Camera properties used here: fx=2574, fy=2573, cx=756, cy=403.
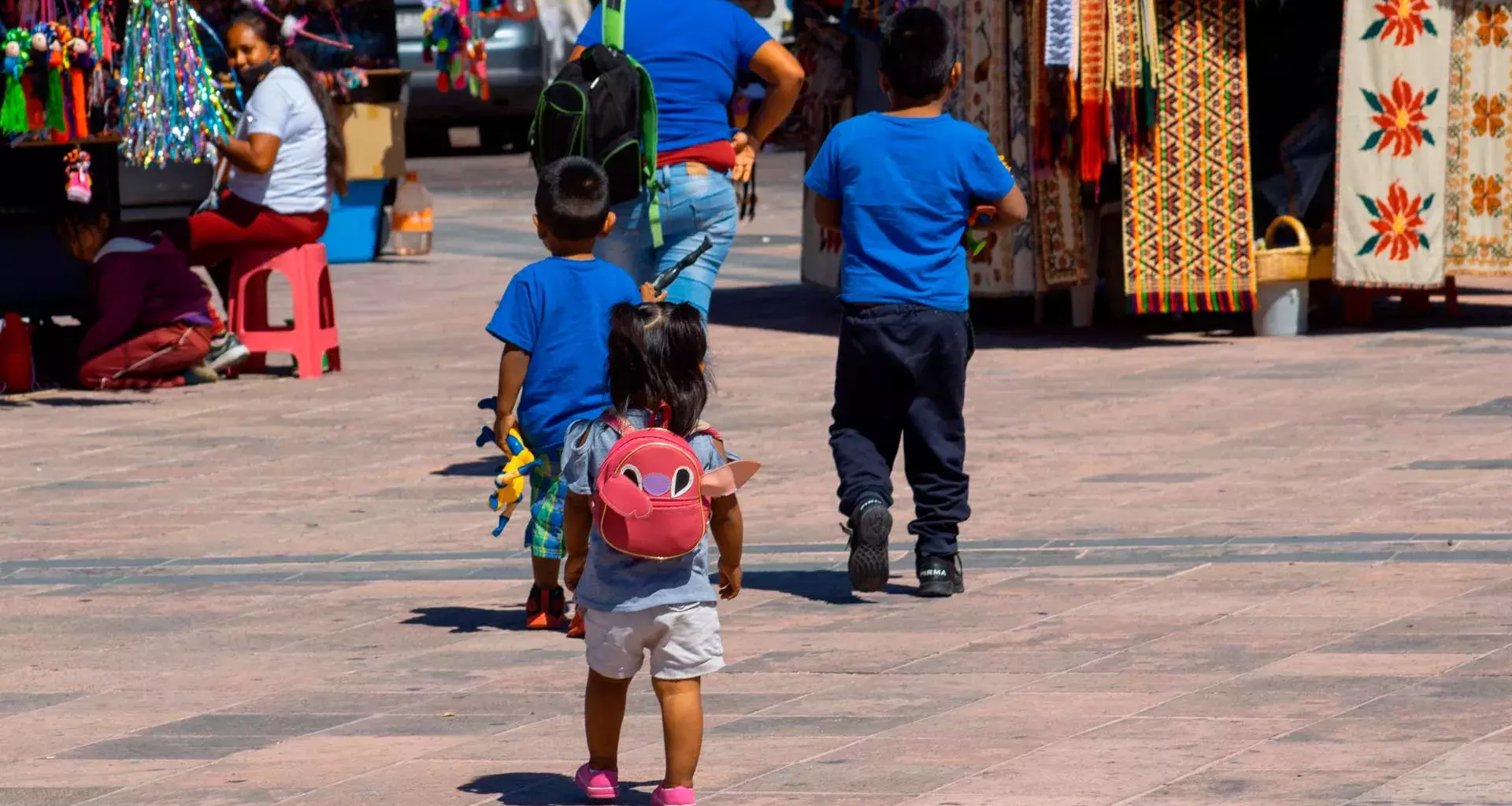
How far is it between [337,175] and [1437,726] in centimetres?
772

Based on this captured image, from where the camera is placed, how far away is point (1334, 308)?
45.4ft

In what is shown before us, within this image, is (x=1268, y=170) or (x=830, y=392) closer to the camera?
(x=830, y=392)

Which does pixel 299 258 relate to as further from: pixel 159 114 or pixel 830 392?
pixel 830 392

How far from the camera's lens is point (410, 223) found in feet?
58.7

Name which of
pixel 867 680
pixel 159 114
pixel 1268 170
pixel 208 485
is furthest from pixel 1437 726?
pixel 1268 170

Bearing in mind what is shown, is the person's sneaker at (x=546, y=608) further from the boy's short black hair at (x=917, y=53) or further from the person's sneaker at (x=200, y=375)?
the person's sneaker at (x=200, y=375)

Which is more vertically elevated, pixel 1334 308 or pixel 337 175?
pixel 337 175

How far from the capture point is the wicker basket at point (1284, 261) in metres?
12.5

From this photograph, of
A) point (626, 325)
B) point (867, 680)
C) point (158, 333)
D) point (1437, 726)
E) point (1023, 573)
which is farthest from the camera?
point (158, 333)

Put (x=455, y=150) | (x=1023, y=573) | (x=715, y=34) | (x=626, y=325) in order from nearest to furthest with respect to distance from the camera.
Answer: (x=626, y=325) < (x=1023, y=573) < (x=715, y=34) < (x=455, y=150)

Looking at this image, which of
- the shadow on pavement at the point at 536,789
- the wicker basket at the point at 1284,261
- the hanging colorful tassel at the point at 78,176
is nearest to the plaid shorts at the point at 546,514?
the shadow on pavement at the point at 536,789

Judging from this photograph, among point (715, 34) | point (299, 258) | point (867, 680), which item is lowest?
point (867, 680)

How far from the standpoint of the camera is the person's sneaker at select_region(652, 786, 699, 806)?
448 cm

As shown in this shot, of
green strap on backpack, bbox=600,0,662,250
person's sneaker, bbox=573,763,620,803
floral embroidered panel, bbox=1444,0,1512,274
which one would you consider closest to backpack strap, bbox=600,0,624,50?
green strap on backpack, bbox=600,0,662,250
